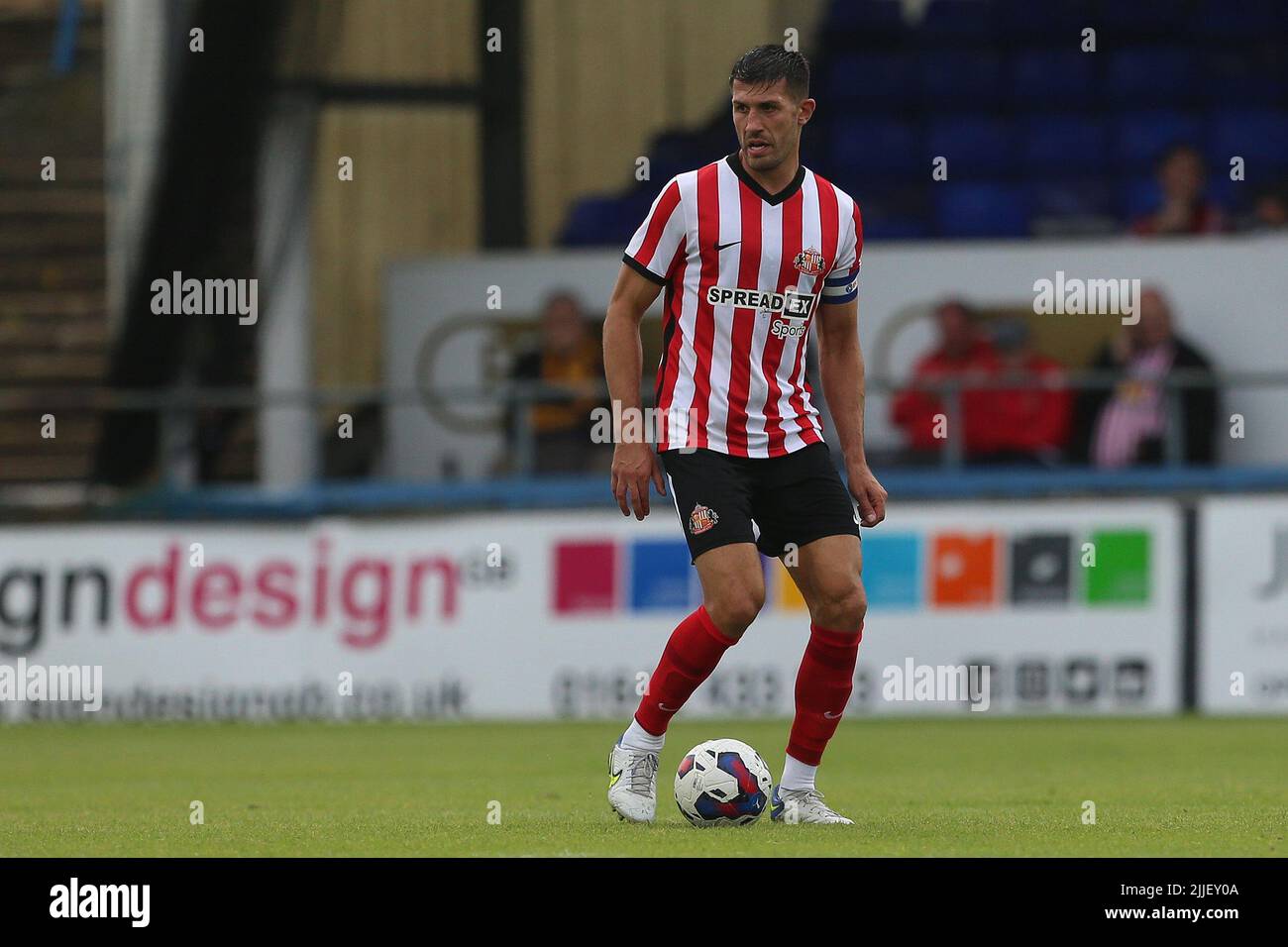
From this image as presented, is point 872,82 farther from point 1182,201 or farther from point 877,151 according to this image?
point 1182,201

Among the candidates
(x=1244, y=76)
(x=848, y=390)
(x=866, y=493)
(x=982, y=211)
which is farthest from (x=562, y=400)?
(x=1244, y=76)

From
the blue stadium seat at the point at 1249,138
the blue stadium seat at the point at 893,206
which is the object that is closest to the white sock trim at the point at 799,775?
the blue stadium seat at the point at 893,206

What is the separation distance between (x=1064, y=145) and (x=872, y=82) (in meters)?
1.74

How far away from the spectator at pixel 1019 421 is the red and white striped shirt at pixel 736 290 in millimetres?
7159

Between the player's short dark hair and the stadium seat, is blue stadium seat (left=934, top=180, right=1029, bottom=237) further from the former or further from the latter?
the player's short dark hair

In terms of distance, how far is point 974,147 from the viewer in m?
17.8

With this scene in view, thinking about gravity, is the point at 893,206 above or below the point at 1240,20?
below

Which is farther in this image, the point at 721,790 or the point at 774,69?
the point at 721,790

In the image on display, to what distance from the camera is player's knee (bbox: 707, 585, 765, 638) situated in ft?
21.4

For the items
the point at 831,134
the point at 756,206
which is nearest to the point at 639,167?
the point at 831,134

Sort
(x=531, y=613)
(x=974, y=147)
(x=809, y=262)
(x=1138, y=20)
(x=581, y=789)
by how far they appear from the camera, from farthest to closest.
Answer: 1. (x=1138, y=20)
2. (x=974, y=147)
3. (x=531, y=613)
4. (x=581, y=789)
5. (x=809, y=262)

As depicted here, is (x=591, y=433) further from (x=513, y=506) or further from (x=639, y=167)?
(x=639, y=167)

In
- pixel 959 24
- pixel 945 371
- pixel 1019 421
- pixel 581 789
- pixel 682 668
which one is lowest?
pixel 581 789
